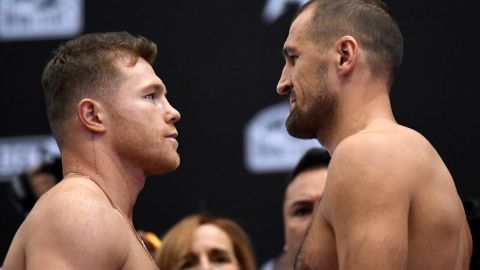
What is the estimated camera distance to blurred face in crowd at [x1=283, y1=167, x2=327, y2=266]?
375 centimetres

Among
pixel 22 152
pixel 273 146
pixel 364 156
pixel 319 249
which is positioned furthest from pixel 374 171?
pixel 22 152

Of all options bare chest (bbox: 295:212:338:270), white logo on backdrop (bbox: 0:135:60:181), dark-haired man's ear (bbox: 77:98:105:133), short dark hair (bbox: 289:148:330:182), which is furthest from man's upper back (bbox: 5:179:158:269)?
white logo on backdrop (bbox: 0:135:60:181)

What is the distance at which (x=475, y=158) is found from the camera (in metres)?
4.03

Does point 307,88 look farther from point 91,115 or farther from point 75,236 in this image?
point 75,236

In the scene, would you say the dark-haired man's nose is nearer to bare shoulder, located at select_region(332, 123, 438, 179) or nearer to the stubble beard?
the stubble beard

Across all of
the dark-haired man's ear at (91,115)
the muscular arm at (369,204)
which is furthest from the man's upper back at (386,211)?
the dark-haired man's ear at (91,115)

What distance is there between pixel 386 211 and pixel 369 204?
0.13 ft

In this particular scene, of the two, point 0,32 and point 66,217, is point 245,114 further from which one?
point 66,217

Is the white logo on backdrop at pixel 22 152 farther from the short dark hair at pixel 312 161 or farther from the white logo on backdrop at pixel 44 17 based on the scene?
the short dark hair at pixel 312 161

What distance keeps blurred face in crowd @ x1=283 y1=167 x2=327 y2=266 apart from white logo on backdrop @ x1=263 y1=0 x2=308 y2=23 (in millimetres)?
696

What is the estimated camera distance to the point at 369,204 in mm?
2402

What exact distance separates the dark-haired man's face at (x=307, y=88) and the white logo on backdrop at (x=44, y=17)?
181 cm

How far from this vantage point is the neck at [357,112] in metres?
2.64

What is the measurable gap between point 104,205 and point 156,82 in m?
0.39
